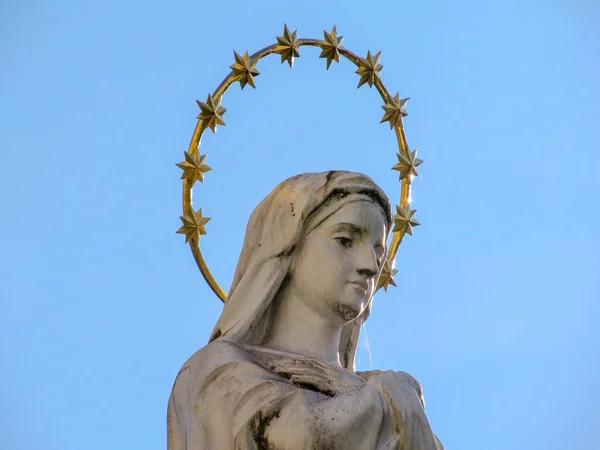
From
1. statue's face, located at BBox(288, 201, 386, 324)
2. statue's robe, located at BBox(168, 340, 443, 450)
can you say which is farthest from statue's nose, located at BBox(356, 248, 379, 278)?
statue's robe, located at BBox(168, 340, 443, 450)

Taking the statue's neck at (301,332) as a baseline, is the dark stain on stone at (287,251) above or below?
above

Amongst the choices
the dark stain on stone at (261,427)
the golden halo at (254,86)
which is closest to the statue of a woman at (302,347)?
the dark stain on stone at (261,427)

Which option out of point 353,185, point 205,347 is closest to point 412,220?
point 353,185

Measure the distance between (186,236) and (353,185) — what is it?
122 centimetres

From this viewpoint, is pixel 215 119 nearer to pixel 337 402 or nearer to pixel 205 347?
pixel 205 347

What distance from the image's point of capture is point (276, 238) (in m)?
8.52

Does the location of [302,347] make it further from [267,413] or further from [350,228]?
[267,413]

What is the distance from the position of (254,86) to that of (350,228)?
152 cm

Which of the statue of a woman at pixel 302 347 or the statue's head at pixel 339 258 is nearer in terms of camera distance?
the statue of a woman at pixel 302 347

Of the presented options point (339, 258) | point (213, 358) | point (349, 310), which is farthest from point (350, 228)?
point (213, 358)

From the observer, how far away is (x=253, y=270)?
28.0 ft

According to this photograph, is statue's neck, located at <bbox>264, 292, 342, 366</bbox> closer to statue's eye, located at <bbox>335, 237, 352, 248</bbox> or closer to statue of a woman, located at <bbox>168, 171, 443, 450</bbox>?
statue of a woman, located at <bbox>168, 171, 443, 450</bbox>

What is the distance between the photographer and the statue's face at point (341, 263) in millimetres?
8352

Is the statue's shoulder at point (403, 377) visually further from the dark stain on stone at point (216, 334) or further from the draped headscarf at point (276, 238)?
the dark stain on stone at point (216, 334)
